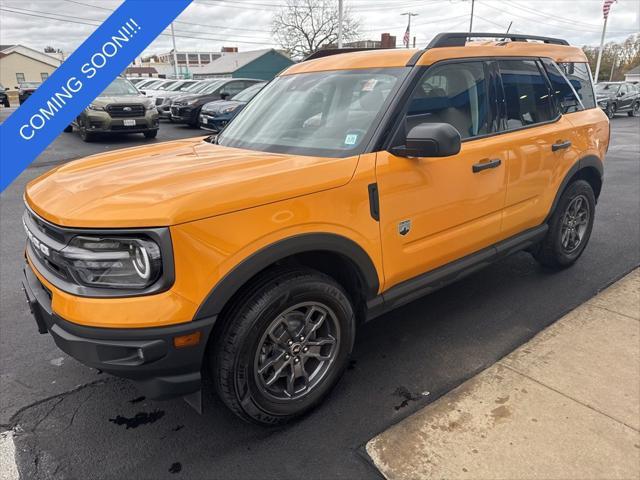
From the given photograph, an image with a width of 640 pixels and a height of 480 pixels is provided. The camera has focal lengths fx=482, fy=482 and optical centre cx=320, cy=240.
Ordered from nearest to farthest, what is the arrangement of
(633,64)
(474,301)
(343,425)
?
(343,425) < (474,301) < (633,64)

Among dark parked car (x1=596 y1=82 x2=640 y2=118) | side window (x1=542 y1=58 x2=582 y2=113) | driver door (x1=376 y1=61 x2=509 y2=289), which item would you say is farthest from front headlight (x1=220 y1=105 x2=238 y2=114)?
dark parked car (x1=596 y1=82 x2=640 y2=118)

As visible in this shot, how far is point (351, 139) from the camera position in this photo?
8.86ft

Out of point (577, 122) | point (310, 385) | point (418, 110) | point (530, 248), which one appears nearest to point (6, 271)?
point (310, 385)

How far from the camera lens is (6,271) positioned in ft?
15.2

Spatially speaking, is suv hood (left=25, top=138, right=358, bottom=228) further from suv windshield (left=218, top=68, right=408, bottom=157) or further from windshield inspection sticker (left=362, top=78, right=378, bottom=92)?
windshield inspection sticker (left=362, top=78, right=378, bottom=92)

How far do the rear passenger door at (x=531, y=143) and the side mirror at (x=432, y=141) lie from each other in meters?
1.01

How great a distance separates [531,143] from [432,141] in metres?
1.41

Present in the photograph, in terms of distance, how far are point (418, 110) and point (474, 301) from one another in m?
1.78

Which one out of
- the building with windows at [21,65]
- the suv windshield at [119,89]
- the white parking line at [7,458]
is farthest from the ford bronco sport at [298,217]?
the building with windows at [21,65]

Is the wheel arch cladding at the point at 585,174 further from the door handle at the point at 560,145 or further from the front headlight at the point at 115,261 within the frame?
the front headlight at the point at 115,261

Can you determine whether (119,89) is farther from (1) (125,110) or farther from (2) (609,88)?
(2) (609,88)

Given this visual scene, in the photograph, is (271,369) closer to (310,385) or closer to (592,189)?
(310,385)

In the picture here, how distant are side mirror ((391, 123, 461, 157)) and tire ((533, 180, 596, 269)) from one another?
1986mm

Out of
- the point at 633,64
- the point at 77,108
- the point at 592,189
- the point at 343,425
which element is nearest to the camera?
the point at 343,425
